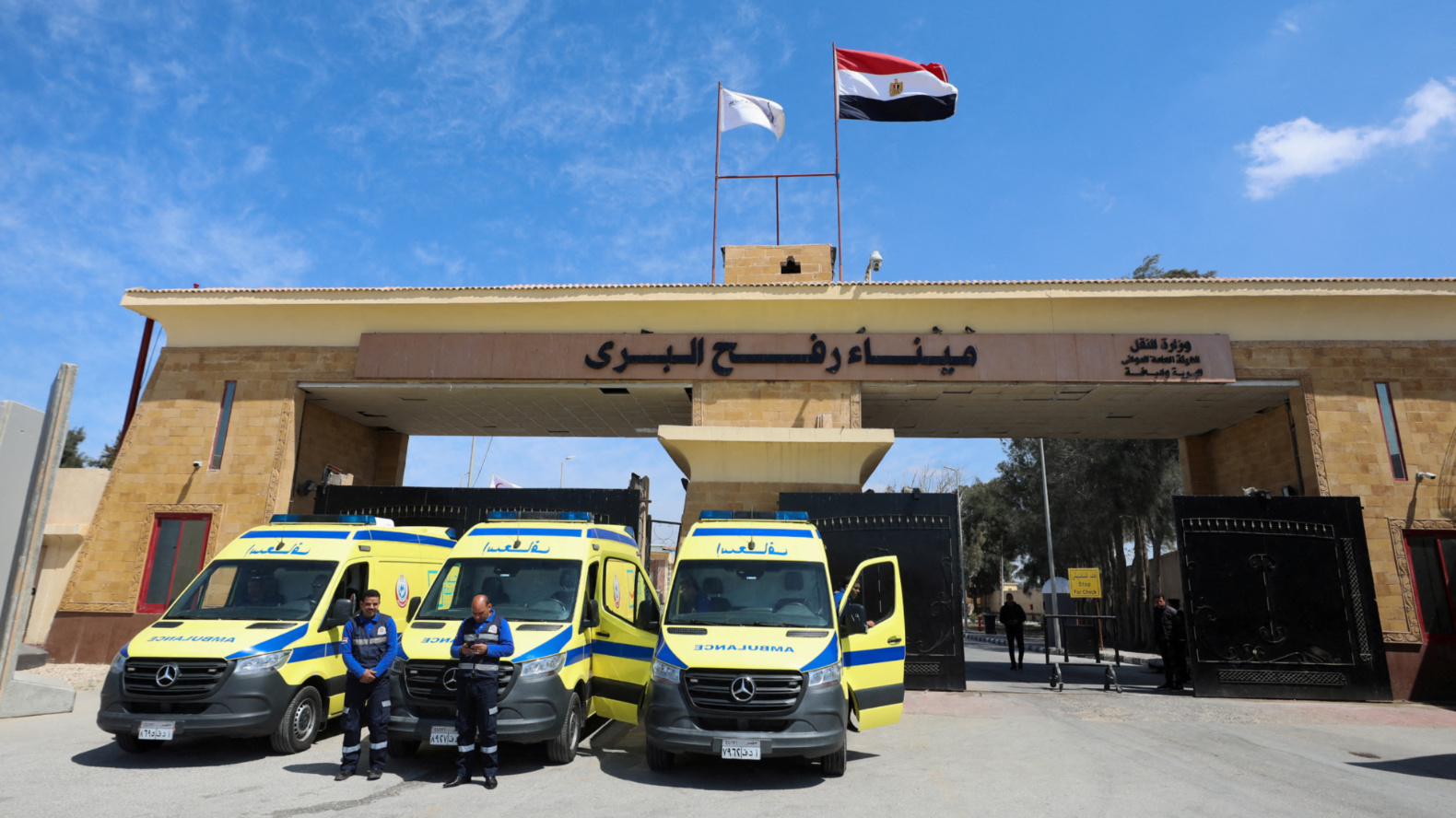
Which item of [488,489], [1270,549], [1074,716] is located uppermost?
[488,489]

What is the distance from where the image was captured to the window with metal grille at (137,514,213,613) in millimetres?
15219

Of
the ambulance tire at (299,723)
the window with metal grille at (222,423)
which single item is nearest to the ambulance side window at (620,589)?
the ambulance tire at (299,723)

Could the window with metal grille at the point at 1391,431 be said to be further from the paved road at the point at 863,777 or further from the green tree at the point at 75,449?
the green tree at the point at 75,449

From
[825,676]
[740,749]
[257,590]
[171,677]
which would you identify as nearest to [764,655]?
[825,676]

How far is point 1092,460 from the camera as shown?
30906 mm

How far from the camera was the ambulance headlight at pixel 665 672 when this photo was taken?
7.13 meters

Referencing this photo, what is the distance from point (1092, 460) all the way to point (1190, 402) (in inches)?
599

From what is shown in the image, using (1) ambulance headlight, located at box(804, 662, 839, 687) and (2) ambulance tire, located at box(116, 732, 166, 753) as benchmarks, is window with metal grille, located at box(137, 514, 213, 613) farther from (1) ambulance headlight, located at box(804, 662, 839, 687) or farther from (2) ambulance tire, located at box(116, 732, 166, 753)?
(1) ambulance headlight, located at box(804, 662, 839, 687)

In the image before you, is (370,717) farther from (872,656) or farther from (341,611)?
(872,656)

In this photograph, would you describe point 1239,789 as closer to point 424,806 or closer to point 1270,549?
point 424,806

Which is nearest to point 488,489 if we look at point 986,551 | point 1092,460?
point 1092,460

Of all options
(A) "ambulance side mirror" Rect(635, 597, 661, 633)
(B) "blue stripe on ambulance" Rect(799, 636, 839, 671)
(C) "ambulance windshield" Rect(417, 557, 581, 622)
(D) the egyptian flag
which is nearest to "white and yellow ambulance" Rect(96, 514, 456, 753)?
(C) "ambulance windshield" Rect(417, 557, 581, 622)

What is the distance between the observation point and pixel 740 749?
22.3 feet

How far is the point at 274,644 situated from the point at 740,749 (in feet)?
15.8
